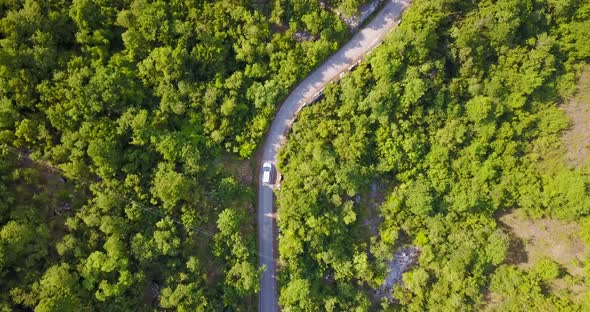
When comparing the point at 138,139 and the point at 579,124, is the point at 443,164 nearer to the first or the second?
the point at 579,124

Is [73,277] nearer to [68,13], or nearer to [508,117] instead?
[68,13]

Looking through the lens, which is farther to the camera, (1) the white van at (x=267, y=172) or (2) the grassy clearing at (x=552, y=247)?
(2) the grassy clearing at (x=552, y=247)

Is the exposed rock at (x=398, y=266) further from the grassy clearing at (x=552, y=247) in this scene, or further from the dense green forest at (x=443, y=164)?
the grassy clearing at (x=552, y=247)

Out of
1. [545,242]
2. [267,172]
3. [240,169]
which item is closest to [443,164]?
[545,242]

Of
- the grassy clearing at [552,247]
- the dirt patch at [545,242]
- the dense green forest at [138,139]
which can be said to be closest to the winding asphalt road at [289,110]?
the dense green forest at [138,139]

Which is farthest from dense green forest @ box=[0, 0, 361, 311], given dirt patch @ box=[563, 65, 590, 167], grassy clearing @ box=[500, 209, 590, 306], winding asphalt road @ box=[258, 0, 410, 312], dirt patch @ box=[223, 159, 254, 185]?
grassy clearing @ box=[500, 209, 590, 306]
